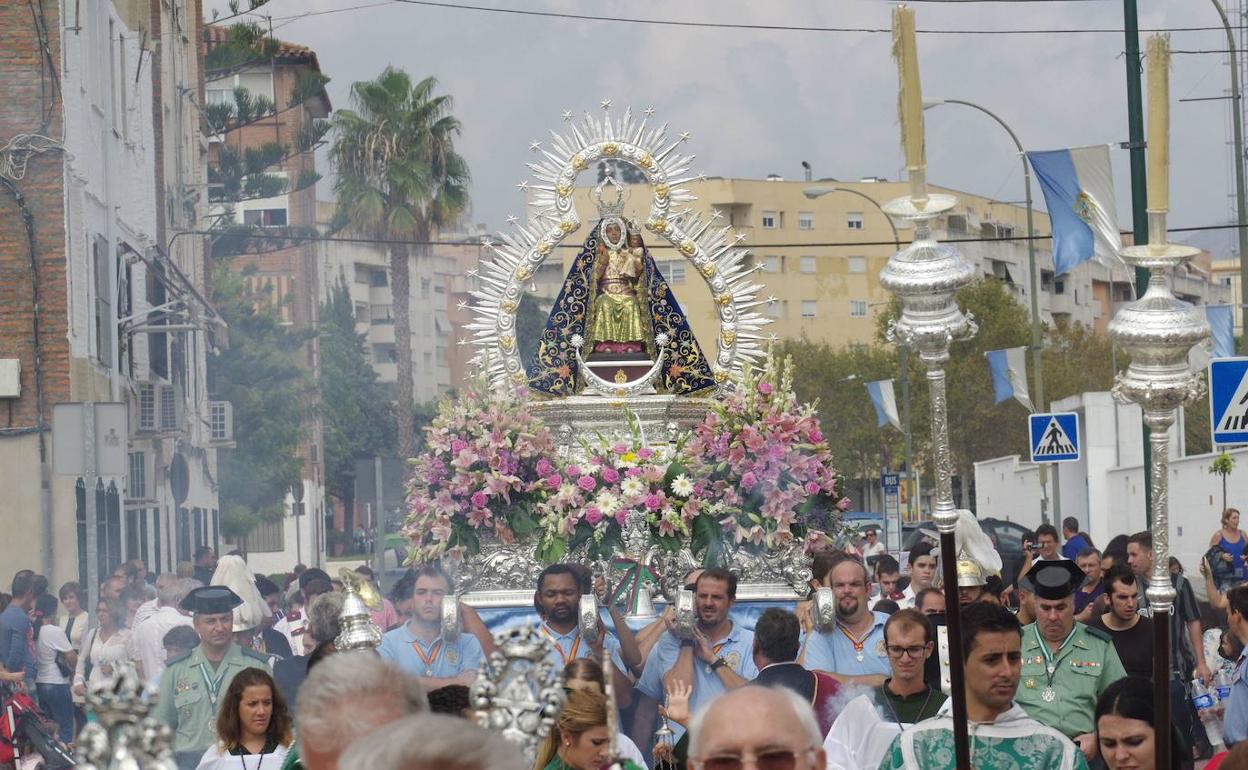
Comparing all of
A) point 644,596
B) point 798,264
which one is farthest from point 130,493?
point 798,264

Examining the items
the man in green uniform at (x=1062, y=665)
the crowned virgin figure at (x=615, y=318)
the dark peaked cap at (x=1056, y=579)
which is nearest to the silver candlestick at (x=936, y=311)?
the man in green uniform at (x=1062, y=665)

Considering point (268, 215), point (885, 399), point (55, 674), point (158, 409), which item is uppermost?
point (268, 215)

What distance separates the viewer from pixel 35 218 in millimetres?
22234

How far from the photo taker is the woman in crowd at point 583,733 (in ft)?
18.5

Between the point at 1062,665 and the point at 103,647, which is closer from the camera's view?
the point at 1062,665

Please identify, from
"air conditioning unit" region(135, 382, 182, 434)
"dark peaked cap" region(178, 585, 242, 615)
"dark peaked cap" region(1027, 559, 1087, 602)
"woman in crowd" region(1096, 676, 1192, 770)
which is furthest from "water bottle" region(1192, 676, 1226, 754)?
"air conditioning unit" region(135, 382, 182, 434)

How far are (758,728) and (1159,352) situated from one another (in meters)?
1.34

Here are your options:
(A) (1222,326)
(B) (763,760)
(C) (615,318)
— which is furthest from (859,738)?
(A) (1222,326)

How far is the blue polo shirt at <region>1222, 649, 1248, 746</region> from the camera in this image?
8273 mm

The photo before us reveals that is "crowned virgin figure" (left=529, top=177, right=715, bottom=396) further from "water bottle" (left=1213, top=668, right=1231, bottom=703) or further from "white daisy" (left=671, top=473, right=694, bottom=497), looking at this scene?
"water bottle" (left=1213, top=668, right=1231, bottom=703)

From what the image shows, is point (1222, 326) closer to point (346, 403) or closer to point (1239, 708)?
point (1239, 708)

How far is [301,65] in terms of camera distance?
58156mm

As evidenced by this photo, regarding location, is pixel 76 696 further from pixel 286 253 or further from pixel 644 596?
pixel 286 253

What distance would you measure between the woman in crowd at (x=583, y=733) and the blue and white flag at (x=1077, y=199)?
31.8ft
